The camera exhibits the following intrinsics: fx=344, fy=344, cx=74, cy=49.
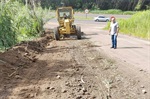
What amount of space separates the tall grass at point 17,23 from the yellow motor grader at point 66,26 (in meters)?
2.47

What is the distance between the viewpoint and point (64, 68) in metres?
13.0

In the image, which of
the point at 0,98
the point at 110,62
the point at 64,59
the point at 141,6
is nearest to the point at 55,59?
the point at 64,59

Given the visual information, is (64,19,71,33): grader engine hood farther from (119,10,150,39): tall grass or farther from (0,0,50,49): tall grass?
(119,10,150,39): tall grass

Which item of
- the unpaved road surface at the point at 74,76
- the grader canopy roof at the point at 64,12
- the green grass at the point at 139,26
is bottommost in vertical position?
the green grass at the point at 139,26

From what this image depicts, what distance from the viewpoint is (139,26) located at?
104 ft

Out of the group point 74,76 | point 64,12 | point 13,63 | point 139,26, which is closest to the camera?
point 74,76

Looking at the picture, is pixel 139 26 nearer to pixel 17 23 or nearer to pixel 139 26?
pixel 139 26

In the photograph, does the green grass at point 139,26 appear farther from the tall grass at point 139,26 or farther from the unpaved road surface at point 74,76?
the unpaved road surface at point 74,76

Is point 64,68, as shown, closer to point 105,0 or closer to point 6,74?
point 6,74

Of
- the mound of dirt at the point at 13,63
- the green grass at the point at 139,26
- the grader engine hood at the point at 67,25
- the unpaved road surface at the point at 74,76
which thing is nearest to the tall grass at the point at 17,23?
the mound of dirt at the point at 13,63

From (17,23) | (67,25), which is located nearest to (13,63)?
(17,23)

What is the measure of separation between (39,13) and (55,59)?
52.9 feet

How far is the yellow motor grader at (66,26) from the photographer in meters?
26.5

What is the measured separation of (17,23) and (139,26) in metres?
13.4
